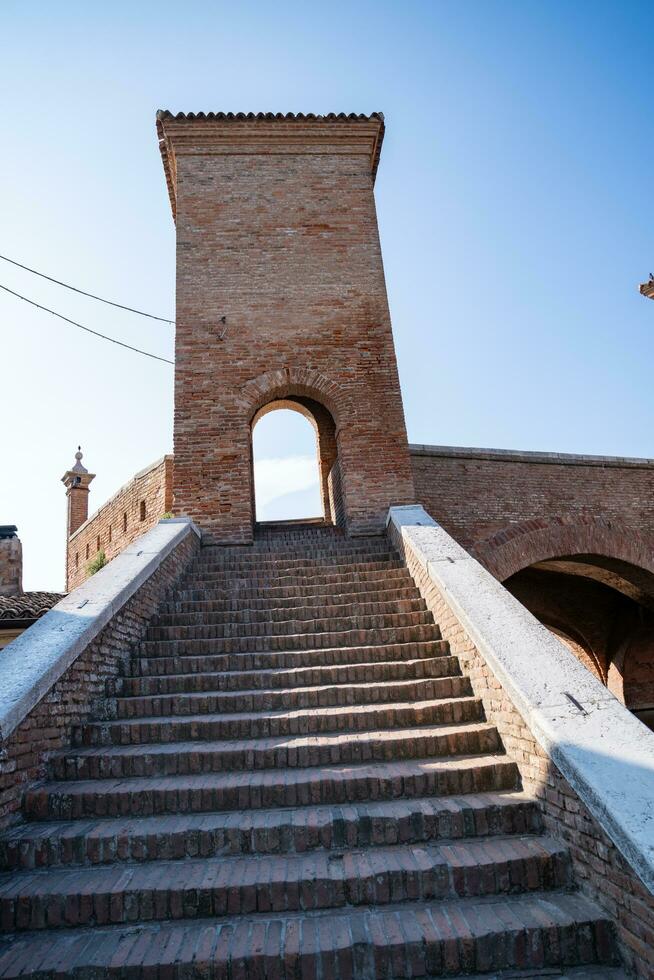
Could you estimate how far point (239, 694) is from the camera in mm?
4000

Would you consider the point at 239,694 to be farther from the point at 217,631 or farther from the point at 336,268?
the point at 336,268

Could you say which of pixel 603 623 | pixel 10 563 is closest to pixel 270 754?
pixel 10 563

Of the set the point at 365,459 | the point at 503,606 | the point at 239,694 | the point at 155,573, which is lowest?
the point at 239,694

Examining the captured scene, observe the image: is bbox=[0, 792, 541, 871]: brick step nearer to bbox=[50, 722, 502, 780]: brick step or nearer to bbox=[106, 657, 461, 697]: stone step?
bbox=[50, 722, 502, 780]: brick step

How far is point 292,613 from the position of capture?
5.23 m

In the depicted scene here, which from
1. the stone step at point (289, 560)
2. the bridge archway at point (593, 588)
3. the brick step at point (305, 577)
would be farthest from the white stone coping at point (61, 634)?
the bridge archway at point (593, 588)

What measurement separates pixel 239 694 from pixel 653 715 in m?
12.7

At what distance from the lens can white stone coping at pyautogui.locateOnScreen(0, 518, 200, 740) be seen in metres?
3.18

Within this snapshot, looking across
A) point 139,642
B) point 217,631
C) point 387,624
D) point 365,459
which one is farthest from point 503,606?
point 365,459

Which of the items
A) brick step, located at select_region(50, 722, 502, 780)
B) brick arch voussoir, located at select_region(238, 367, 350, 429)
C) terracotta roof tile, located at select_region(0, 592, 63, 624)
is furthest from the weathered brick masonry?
brick step, located at select_region(50, 722, 502, 780)

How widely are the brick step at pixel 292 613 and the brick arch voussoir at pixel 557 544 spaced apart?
429 cm

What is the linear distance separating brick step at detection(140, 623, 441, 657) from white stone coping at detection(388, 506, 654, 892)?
0.42 m

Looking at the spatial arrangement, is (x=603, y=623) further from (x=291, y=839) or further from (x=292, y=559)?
(x=291, y=839)

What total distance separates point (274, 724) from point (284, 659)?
78 cm
